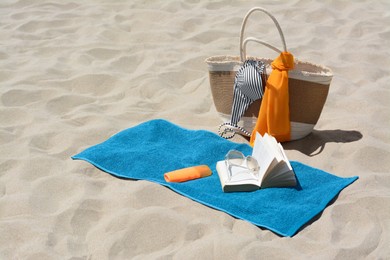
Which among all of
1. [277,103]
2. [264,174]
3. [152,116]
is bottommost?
[152,116]

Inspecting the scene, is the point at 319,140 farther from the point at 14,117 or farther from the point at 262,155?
the point at 14,117

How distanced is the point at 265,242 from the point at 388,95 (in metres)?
1.96

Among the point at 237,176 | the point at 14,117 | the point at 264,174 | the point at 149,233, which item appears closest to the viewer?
the point at 149,233

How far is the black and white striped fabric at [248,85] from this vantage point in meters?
3.67

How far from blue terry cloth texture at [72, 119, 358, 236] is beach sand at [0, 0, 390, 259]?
63 mm

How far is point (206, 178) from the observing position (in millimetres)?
Answer: 3367

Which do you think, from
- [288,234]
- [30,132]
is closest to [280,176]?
[288,234]

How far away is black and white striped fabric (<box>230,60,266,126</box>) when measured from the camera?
367cm

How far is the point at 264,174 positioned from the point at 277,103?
59cm

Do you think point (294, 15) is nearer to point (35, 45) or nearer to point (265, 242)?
point (35, 45)

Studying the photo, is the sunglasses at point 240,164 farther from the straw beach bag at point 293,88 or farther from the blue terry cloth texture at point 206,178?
the straw beach bag at point 293,88

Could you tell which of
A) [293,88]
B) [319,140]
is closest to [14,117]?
[293,88]

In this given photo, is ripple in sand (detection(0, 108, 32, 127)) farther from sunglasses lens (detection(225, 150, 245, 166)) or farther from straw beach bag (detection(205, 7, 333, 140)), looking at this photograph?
sunglasses lens (detection(225, 150, 245, 166))

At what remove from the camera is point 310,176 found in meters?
3.32
